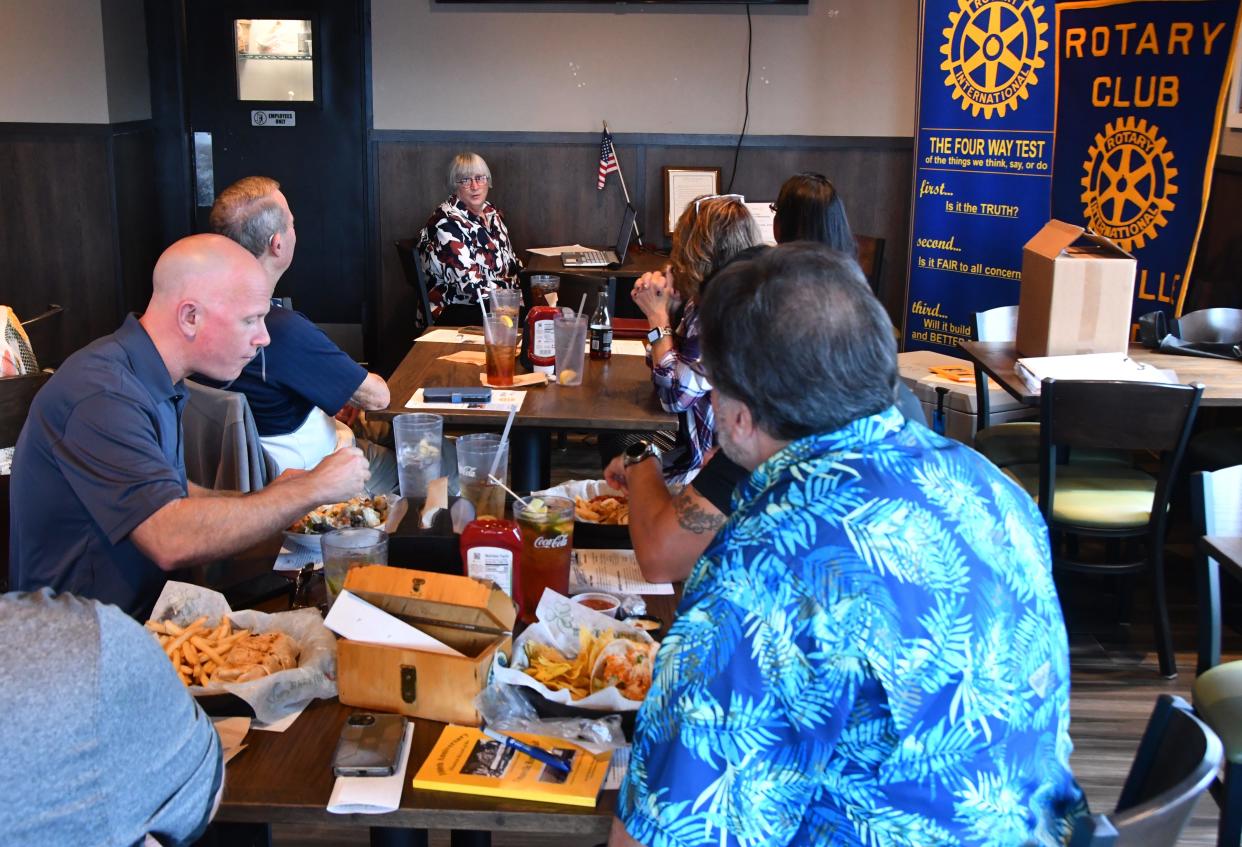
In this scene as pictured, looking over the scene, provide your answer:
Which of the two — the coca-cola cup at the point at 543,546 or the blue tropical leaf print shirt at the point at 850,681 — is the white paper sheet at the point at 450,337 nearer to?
the coca-cola cup at the point at 543,546

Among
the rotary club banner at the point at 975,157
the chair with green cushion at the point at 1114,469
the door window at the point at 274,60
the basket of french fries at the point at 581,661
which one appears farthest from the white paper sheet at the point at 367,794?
the door window at the point at 274,60

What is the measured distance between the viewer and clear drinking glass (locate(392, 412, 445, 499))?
2572 millimetres

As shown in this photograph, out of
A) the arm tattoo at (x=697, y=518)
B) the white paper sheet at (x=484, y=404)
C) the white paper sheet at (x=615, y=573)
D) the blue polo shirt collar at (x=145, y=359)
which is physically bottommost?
the white paper sheet at (x=615, y=573)

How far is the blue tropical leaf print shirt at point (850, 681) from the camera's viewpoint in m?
1.24

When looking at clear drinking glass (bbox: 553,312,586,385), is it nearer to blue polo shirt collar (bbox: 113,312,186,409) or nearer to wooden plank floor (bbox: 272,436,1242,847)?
wooden plank floor (bbox: 272,436,1242,847)

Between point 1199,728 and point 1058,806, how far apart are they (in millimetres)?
234

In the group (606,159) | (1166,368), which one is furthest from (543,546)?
(606,159)

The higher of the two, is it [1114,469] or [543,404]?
[543,404]

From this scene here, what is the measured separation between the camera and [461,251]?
5.80 m

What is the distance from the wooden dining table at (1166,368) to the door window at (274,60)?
14.7 ft

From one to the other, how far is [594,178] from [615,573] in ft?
17.2

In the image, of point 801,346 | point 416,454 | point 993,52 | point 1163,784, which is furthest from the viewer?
point 993,52

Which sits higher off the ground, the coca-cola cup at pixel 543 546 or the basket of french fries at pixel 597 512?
the coca-cola cup at pixel 543 546

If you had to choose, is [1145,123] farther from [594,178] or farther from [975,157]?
[594,178]
